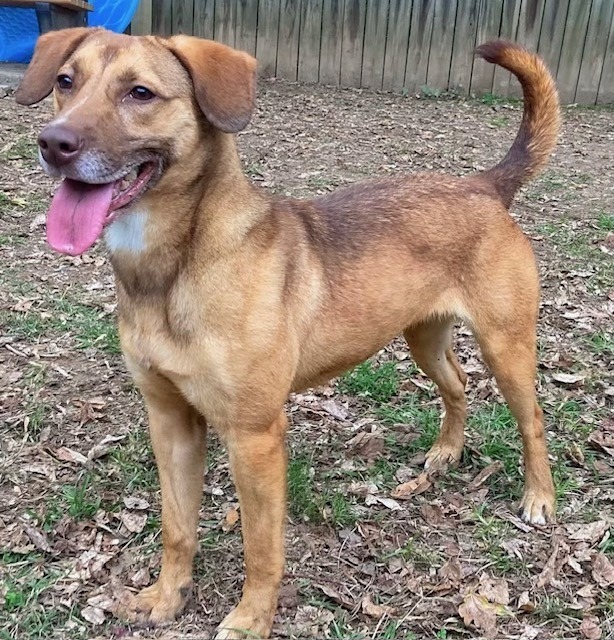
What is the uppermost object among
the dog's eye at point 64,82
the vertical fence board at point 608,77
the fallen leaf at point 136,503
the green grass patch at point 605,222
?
the dog's eye at point 64,82

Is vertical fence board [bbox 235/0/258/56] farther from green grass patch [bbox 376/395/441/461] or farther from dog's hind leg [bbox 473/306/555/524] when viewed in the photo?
dog's hind leg [bbox 473/306/555/524]

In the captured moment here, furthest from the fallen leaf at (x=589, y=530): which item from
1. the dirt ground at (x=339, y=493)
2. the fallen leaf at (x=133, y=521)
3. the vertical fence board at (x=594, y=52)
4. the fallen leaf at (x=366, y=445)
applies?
the vertical fence board at (x=594, y=52)

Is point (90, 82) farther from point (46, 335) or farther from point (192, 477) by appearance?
point (46, 335)

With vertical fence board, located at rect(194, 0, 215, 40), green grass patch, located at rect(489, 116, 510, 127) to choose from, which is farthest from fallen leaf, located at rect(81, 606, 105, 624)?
vertical fence board, located at rect(194, 0, 215, 40)

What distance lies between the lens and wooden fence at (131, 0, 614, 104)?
12.3m

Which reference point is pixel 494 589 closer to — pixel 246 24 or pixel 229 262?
pixel 229 262

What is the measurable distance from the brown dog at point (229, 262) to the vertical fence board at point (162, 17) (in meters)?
9.45

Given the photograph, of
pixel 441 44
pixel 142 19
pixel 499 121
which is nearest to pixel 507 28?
pixel 441 44

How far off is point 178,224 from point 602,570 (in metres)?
2.53

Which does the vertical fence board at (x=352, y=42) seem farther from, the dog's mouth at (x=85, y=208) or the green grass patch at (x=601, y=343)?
the dog's mouth at (x=85, y=208)

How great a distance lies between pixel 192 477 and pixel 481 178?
2.18m

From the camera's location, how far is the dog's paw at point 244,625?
3287 millimetres

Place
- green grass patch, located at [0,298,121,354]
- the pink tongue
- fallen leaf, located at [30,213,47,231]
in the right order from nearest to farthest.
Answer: the pink tongue, green grass patch, located at [0,298,121,354], fallen leaf, located at [30,213,47,231]

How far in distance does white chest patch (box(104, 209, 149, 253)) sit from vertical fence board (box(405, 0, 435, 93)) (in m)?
10.6
